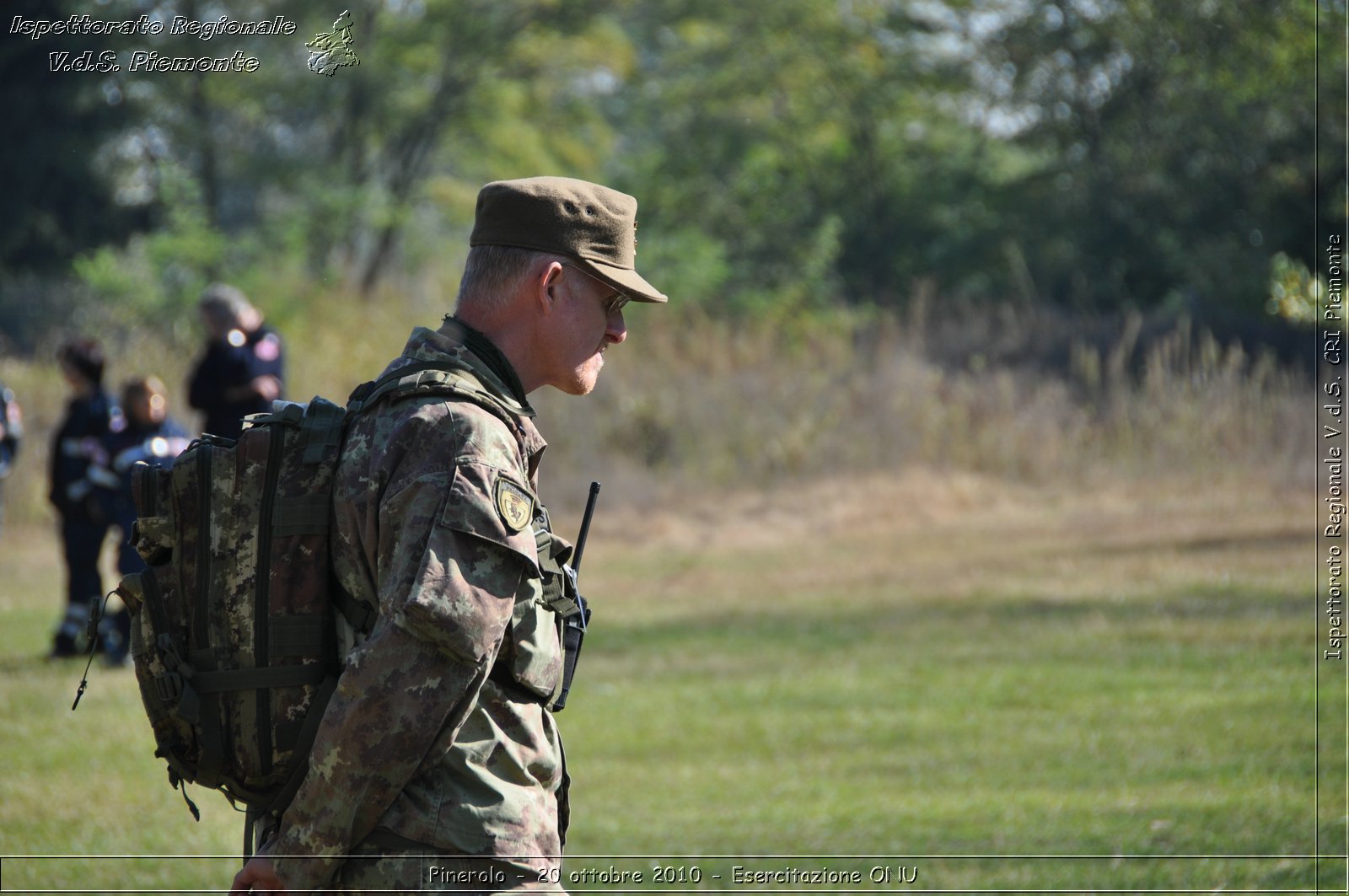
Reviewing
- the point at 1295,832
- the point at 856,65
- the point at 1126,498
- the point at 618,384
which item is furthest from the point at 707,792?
the point at 856,65

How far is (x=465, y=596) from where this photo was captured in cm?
227

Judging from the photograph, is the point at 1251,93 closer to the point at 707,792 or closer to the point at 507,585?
the point at 707,792

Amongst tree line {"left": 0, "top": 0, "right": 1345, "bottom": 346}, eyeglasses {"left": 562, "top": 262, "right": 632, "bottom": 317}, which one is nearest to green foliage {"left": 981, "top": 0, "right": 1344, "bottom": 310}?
tree line {"left": 0, "top": 0, "right": 1345, "bottom": 346}

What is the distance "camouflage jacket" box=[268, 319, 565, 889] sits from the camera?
7.48 feet

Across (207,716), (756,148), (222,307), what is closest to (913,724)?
(222,307)

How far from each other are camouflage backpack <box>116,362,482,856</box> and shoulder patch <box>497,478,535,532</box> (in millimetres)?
217

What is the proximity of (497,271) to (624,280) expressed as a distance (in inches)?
9.2

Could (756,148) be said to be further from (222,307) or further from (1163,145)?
(222,307)

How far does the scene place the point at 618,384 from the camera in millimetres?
19250

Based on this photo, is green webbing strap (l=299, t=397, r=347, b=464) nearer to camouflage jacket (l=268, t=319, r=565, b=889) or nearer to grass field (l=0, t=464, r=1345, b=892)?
camouflage jacket (l=268, t=319, r=565, b=889)

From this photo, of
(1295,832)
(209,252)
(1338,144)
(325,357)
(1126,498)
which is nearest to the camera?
(1295,832)

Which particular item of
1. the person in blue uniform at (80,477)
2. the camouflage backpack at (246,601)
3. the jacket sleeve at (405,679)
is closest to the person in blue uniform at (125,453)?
the person in blue uniform at (80,477)

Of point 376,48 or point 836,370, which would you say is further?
point 376,48

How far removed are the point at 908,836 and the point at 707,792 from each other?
1.23 m
